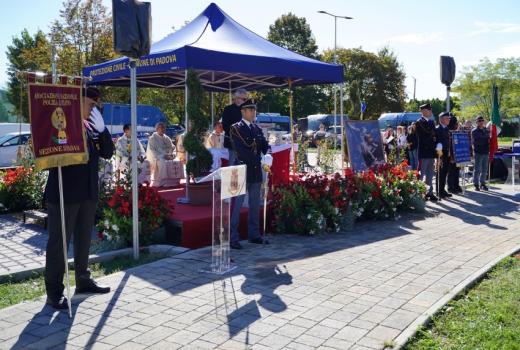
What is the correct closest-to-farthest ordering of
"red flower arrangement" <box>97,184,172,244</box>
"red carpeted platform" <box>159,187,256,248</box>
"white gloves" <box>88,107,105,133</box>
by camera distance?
"white gloves" <box>88,107,105,133</box>
"red flower arrangement" <box>97,184,172,244</box>
"red carpeted platform" <box>159,187,256,248</box>

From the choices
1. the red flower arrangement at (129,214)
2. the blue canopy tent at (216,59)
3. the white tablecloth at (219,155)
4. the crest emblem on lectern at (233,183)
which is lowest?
the red flower arrangement at (129,214)

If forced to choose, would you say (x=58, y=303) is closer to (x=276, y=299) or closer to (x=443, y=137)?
(x=276, y=299)

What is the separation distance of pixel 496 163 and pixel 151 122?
20.8 meters

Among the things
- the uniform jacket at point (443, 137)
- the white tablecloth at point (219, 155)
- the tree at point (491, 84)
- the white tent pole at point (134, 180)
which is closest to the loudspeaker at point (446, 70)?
the uniform jacket at point (443, 137)

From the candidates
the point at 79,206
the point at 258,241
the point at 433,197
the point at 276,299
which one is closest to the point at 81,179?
the point at 79,206

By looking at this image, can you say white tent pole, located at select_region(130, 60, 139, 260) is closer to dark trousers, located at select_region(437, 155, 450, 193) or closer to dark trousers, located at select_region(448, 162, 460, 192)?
dark trousers, located at select_region(437, 155, 450, 193)

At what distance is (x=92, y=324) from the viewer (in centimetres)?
431

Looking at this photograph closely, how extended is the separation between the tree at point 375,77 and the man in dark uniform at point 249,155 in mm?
52383

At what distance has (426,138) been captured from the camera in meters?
11.5

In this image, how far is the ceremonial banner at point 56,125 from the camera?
4.29 meters

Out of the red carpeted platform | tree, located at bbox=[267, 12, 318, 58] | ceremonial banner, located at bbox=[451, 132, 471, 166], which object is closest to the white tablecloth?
the red carpeted platform

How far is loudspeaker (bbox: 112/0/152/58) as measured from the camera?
A: 630 centimetres

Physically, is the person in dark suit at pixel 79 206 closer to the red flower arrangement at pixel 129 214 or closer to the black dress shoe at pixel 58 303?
the black dress shoe at pixel 58 303

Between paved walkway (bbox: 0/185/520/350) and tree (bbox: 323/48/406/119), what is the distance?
52.8 metres
